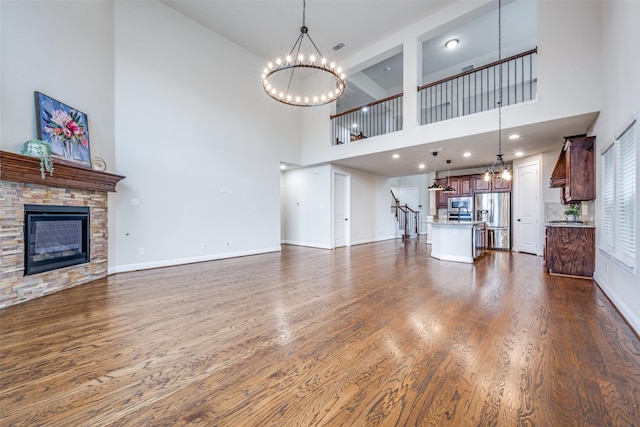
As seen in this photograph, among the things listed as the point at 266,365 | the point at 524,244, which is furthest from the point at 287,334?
the point at 524,244

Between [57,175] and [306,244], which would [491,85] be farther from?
[57,175]

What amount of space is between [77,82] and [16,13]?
0.86 metres

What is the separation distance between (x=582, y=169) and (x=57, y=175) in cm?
750

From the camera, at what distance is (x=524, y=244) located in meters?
6.75

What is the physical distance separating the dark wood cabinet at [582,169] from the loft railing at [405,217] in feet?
22.2

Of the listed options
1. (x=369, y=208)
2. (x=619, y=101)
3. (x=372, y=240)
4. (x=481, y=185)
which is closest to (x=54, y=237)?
(x=619, y=101)

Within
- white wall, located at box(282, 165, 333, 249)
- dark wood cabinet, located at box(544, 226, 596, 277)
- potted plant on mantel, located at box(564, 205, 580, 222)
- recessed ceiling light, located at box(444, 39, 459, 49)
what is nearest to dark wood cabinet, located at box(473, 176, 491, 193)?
potted plant on mantel, located at box(564, 205, 580, 222)

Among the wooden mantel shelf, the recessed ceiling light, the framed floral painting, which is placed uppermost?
the recessed ceiling light

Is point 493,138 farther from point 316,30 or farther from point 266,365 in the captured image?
point 266,365

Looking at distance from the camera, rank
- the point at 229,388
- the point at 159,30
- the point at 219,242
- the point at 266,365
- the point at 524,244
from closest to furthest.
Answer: the point at 229,388, the point at 266,365, the point at 159,30, the point at 219,242, the point at 524,244

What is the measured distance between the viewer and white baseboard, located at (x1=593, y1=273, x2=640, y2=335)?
2288mm

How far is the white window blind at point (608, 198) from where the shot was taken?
3154mm

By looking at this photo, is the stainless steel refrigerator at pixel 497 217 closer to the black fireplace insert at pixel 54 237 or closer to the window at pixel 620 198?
the window at pixel 620 198

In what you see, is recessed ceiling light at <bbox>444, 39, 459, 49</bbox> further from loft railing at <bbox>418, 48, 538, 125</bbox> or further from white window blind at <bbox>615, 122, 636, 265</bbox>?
white window blind at <bbox>615, 122, 636, 265</bbox>
